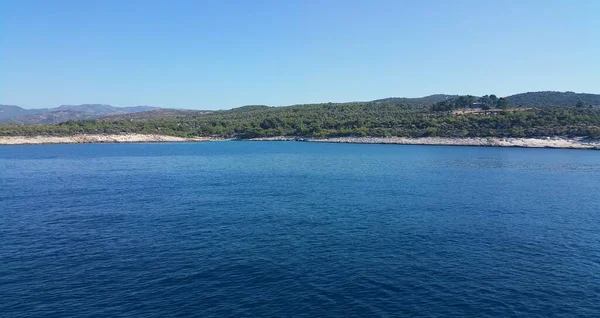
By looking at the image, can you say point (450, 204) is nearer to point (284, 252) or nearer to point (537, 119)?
point (284, 252)

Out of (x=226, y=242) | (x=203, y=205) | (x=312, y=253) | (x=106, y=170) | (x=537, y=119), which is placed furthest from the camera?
(x=537, y=119)

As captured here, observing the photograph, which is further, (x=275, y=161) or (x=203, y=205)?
(x=275, y=161)

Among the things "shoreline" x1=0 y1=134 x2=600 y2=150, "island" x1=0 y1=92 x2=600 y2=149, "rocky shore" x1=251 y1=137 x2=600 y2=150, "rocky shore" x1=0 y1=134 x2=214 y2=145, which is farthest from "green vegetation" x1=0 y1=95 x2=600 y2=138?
"rocky shore" x1=0 y1=134 x2=214 y2=145

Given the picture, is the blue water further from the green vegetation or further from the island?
the green vegetation

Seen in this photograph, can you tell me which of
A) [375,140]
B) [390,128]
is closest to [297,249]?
[375,140]

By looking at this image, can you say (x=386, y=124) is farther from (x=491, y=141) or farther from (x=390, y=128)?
(x=491, y=141)

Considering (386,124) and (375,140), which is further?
(386,124)

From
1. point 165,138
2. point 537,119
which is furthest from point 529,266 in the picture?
point 165,138
